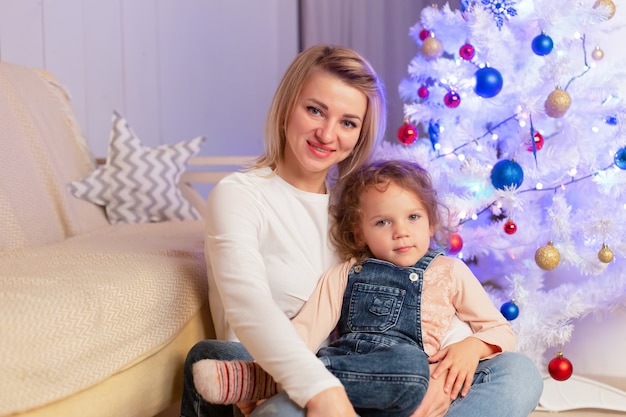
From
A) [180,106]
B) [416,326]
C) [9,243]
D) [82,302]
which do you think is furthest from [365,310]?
[180,106]

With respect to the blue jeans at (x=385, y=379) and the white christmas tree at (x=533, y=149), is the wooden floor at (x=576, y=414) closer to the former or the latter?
the white christmas tree at (x=533, y=149)

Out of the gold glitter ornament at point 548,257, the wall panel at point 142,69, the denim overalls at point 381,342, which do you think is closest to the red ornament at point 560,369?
the gold glitter ornament at point 548,257

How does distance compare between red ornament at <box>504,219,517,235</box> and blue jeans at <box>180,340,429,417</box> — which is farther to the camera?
red ornament at <box>504,219,517,235</box>

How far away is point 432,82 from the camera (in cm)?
210

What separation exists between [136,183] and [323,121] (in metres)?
1.07

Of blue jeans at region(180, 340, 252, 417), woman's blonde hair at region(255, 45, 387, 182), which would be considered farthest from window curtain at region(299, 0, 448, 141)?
blue jeans at region(180, 340, 252, 417)

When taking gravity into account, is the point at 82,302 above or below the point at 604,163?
below

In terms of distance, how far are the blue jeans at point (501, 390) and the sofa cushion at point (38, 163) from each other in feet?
3.27

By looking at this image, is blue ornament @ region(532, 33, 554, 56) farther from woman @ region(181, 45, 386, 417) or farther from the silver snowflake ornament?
woman @ region(181, 45, 386, 417)

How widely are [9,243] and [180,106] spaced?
165 centimetres

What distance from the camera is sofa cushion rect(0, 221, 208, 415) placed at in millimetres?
1098

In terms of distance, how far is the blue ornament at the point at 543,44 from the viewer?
1786 millimetres

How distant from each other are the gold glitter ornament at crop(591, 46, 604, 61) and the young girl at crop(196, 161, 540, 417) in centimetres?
65

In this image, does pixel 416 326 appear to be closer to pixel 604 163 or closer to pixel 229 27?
pixel 604 163
